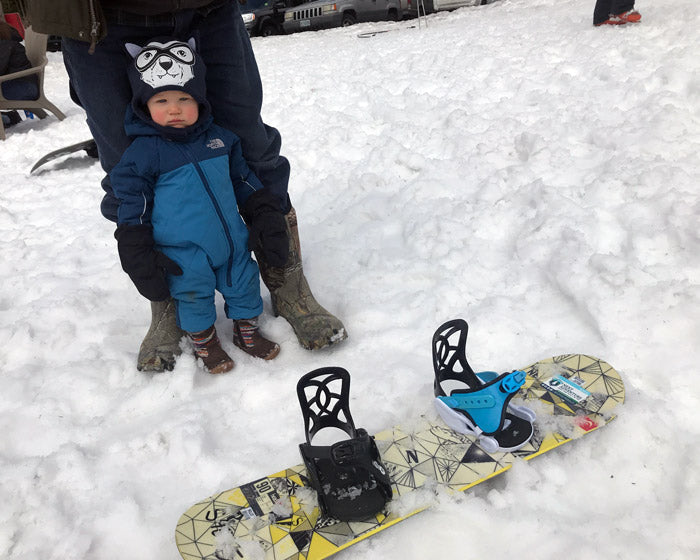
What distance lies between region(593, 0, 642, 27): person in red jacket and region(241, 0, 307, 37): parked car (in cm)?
1153

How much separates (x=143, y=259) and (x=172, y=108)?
0.54 metres

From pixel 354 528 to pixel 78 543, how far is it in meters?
0.80

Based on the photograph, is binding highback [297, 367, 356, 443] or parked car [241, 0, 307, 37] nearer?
binding highback [297, 367, 356, 443]

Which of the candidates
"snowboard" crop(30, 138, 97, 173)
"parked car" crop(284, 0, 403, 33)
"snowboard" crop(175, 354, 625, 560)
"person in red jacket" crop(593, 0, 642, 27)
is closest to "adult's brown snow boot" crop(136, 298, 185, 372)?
"snowboard" crop(175, 354, 625, 560)

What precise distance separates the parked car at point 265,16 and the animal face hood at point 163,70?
1414cm

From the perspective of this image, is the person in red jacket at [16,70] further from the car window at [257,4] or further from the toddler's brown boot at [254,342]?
the car window at [257,4]

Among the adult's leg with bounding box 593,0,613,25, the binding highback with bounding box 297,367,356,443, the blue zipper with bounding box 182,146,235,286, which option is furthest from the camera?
the adult's leg with bounding box 593,0,613,25

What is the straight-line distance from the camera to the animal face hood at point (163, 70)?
1.72m

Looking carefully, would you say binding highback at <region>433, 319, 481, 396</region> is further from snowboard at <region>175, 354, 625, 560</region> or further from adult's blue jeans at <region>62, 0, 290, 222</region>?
adult's blue jeans at <region>62, 0, 290, 222</region>

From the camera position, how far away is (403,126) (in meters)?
4.04

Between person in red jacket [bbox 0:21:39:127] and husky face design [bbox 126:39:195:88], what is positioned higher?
husky face design [bbox 126:39:195:88]

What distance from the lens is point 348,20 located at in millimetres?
13305

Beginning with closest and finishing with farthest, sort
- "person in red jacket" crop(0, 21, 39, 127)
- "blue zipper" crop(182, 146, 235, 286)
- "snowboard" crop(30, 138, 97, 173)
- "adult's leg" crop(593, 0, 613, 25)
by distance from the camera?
"blue zipper" crop(182, 146, 235, 286) < "snowboard" crop(30, 138, 97, 173) < "adult's leg" crop(593, 0, 613, 25) < "person in red jacket" crop(0, 21, 39, 127)

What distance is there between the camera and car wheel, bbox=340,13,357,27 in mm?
13258
